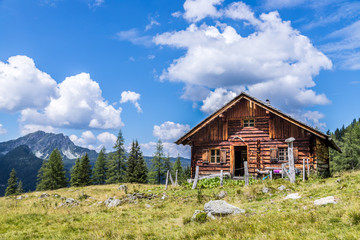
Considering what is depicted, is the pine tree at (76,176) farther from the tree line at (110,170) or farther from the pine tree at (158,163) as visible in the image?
the pine tree at (158,163)

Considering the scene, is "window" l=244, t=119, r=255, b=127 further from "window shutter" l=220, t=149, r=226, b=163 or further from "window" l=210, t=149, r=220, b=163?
"window" l=210, t=149, r=220, b=163

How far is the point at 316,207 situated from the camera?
8961 mm

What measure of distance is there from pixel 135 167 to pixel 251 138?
127 feet

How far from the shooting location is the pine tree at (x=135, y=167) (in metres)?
56.9

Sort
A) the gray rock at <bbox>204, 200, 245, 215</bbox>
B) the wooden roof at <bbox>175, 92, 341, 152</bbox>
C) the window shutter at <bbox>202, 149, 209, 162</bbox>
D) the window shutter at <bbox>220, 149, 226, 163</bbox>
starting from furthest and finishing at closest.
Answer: the window shutter at <bbox>202, 149, 209, 162</bbox>
the window shutter at <bbox>220, 149, 226, 163</bbox>
the wooden roof at <bbox>175, 92, 341, 152</bbox>
the gray rock at <bbox>204, 200, 245, 215</bbox>

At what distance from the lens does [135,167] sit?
57500 millimetres

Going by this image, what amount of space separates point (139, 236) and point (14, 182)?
72.1 metres

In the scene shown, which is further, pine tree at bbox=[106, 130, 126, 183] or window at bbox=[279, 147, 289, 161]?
pine tree at bbox=[106, 130, 126, 183]

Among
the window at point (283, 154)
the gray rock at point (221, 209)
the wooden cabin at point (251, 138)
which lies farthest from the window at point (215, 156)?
the gray rock at point (221, 209)

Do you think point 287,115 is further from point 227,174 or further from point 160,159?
point 160,159

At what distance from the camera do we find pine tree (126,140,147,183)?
56.9m

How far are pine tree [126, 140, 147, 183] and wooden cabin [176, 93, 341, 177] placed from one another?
33.6 m

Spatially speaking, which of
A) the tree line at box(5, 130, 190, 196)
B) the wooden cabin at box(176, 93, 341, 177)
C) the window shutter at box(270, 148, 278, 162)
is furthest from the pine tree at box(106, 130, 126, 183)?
the window shutter at box(270, 148, 278, 162)

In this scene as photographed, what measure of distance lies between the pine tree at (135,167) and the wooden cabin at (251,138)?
1321 inches
